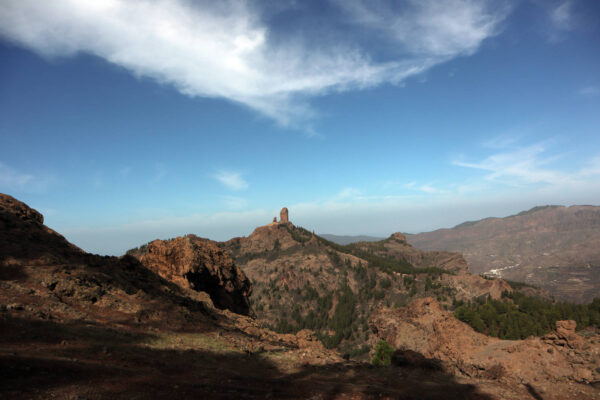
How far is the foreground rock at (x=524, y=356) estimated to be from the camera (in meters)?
23.5

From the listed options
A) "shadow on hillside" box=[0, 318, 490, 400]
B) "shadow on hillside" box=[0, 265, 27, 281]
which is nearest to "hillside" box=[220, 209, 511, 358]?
"shadow on hillside" box=[0, 318, 490, 400]

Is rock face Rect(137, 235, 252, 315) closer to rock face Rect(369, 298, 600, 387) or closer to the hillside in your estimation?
rock face Rect(369, 298, 600, 387)

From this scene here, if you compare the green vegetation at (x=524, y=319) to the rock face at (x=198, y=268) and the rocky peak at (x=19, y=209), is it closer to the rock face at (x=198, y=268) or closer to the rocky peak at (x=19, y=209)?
the rock face at (x=198, y=268)

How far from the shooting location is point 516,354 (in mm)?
30484

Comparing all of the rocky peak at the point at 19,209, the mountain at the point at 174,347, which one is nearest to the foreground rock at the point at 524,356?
the mountain at the point at 174,347

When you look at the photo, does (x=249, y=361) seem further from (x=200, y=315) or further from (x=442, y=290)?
(x=442, y=290)

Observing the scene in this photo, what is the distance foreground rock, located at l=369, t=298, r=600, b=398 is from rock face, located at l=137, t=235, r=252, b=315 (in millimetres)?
24336

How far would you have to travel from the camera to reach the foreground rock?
2353 cm

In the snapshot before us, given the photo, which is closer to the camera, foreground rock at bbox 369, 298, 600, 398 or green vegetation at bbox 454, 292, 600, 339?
foreground rock at bbox 369, 298, 600, 398

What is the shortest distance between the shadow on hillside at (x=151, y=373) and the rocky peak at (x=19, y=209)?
1808 centimetres

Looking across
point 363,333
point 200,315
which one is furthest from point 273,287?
point 200,315

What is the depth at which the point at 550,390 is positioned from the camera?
19516mm

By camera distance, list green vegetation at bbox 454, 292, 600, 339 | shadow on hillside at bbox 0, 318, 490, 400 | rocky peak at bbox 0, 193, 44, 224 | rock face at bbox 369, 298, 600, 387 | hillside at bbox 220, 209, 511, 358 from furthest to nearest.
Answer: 1. hillside at bbox 220, 209, 511, 358
2. green vegetation at bbox 454, 292, 600, 339
3. rocky peak at bbox 0, 193, 44, 224
4. rock face at bbox 369, 298, 600, 387
5. shadow on hillside at bbox 0, 318, 490, 400

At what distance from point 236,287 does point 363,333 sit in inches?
4029
